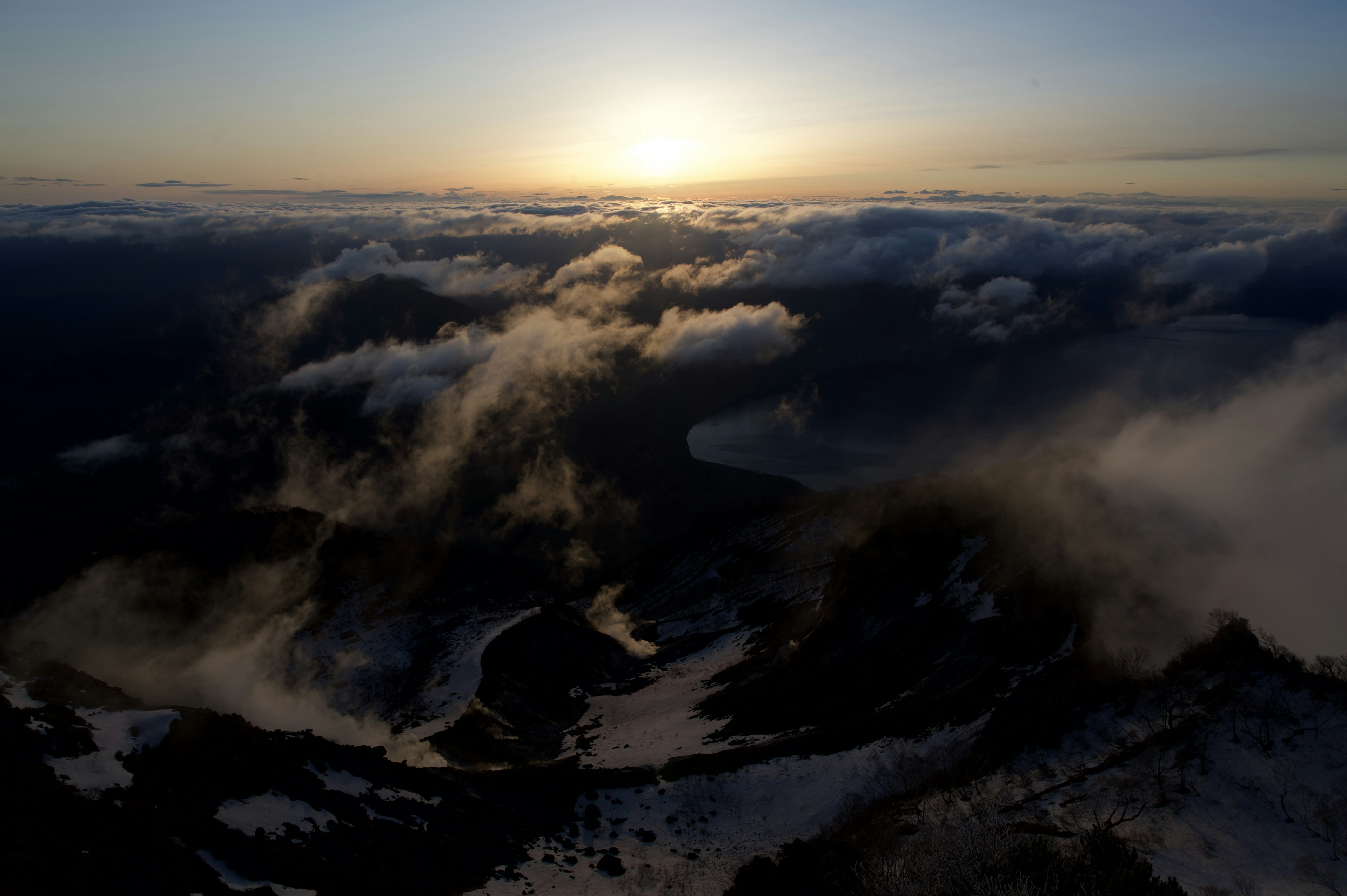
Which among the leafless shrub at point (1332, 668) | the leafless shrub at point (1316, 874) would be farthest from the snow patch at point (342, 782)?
the leafless shrub at point (1332, 668)

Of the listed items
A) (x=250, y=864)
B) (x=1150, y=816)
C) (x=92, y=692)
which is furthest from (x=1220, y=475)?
(x=92, y=692)

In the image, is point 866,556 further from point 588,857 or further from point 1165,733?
point 588,857

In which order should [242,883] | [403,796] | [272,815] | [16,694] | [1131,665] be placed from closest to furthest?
[242,883], [272,815], [403,796], [1131,665], [16,694]

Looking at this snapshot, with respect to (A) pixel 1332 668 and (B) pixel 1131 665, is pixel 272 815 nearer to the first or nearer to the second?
(B) pixel 1131 665

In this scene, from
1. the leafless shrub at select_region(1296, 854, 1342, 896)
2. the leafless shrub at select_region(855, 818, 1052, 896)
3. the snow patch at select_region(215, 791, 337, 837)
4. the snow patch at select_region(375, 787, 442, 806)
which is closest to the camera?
the leafless shrub at select_region(855, 818, 1052, 896)

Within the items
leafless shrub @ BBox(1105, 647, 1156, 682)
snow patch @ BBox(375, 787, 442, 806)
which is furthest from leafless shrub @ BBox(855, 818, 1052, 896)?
snow patch @ BBox(375, 787, 442, 806)

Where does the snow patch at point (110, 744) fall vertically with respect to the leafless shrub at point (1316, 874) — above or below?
below

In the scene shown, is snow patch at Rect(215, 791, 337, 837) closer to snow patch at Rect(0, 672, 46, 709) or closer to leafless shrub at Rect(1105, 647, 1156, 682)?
snow patch at Rect(0, 672, 46, 709)

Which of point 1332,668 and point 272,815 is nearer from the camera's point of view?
point 272,815

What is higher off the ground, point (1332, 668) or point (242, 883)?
point (1332, 668)

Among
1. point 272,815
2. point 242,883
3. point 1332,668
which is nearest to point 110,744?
point 272,815

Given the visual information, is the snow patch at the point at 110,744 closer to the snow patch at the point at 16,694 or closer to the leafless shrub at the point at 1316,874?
the snow patch at the point at 16,694
